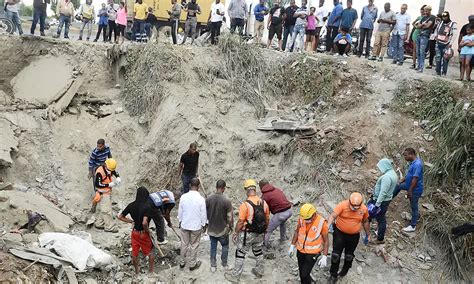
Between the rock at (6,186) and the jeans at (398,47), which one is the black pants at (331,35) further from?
the rock at (6,186)

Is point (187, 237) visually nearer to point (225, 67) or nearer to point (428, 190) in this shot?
point (428, 190)

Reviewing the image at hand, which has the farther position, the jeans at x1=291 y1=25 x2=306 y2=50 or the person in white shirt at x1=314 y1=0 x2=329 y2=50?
the person in white shirt at x1=314 y1=0 x2=329 y2=50

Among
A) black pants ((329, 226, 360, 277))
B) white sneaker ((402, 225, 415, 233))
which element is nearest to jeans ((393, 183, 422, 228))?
white sneaker ((402, 225, 415, 233))

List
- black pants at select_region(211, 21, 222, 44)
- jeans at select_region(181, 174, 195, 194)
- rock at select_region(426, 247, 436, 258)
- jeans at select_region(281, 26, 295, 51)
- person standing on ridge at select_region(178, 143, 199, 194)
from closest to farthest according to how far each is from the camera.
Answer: rock at select_region(426, 247, 436, 258), person standing on ridge at select_region(178, 143, 199, 194), jeans at select_region(181, 174, 195, 194), jeans at select_region(281, 26, 295, 51), black pants at select_region(211, 21, 222, 44)

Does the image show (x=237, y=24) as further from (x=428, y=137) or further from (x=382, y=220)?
(x=382, y=220)

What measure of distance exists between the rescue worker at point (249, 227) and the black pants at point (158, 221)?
1.30 m

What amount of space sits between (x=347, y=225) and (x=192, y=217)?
2.32 metres

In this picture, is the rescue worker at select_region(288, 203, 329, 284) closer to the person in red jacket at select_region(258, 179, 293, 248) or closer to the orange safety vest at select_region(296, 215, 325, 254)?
the orange safety vest at select_region(296, 215, 325, 254)

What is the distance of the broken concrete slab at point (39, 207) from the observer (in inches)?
313

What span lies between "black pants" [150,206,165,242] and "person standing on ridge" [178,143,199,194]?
165 centimetres

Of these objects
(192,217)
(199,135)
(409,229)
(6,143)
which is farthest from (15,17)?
(409,229)

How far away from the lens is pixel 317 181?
9.08 metres

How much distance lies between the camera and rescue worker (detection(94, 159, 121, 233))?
8.51 m

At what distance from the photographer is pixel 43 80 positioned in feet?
40.0
